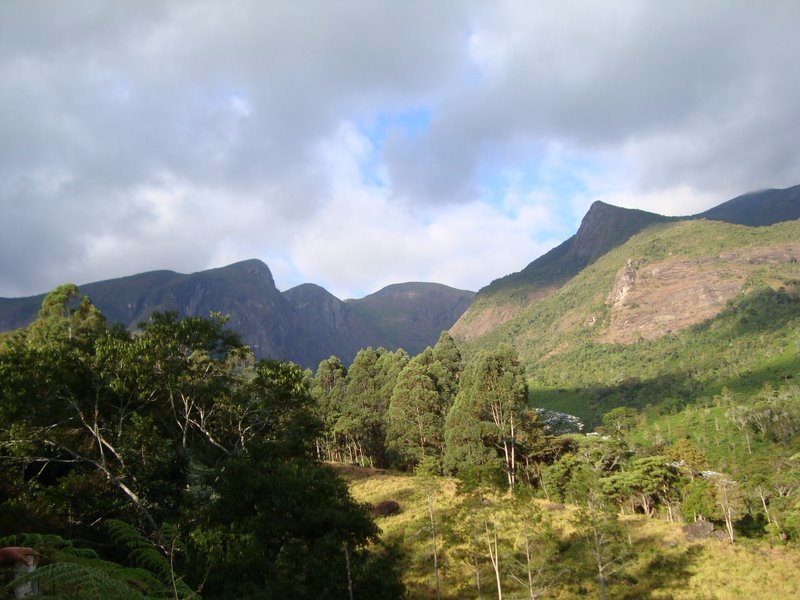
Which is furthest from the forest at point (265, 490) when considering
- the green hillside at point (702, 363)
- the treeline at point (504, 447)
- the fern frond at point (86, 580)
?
the green hillside at point (702, 363)

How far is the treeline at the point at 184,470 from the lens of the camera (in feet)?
45.0

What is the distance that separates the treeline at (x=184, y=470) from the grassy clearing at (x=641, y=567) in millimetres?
5356

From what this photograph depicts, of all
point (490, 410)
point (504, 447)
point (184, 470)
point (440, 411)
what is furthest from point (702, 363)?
point (184, 470)

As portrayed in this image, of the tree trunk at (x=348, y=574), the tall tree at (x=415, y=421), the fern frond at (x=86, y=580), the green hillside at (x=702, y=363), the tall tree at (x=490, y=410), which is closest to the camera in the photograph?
the fern frond at (x=86, y=580)

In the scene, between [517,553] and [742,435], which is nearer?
[517,553]

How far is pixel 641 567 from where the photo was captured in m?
25.5

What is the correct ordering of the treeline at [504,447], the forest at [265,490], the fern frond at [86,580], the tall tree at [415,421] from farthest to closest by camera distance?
the tall tree at [415,421]
the treeline at [504,447]
the forest at [265,490]
the fern frond at [86,580]

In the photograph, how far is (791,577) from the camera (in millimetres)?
23938

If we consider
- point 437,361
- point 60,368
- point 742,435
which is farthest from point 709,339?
point 60,368

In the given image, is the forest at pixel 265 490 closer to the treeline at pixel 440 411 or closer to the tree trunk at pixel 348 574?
the tree trunk at pixel 348 574

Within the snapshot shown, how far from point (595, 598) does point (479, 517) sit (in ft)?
25.8

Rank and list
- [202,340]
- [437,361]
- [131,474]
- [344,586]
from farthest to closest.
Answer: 1. [437,361]
2. [202,340]
3. [131,474]
4. [344,586]

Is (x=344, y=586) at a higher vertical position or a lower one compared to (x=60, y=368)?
lower

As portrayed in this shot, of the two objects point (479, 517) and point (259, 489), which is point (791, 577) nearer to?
point (479, 517)
